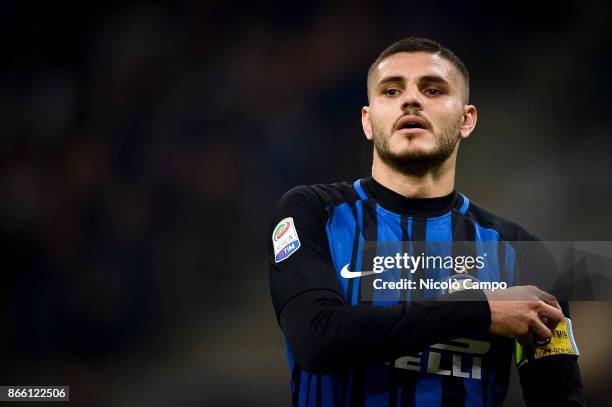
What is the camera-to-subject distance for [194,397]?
442 cm

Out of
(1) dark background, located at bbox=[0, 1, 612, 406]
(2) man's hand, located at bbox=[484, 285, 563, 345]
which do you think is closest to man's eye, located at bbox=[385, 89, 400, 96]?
(2) man's hand, located at bbox=[484, 285, 563, 345]

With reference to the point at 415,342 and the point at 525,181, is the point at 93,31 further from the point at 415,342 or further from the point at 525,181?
the point at 415,342

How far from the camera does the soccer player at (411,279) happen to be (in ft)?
5.59

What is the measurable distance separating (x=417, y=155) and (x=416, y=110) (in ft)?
0.50

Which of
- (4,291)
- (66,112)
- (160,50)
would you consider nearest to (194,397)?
(4,291)

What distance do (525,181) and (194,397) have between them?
118 inches

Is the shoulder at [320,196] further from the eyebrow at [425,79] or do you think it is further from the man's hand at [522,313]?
the man's hand at [522,313]

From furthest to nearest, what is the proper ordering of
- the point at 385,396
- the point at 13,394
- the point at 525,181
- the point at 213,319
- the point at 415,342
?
1. the point at 525,181
2. the point at 213,319
3. the point at 13,394
4. the point at 385,396
5. the point at 415,342

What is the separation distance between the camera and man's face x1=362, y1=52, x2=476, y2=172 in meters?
2.14

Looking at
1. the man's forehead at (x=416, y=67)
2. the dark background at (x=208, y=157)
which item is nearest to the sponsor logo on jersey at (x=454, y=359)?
the man's forehead at (x=416, y=67)

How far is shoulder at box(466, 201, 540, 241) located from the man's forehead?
480 millimetres

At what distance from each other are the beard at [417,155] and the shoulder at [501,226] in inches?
9.3

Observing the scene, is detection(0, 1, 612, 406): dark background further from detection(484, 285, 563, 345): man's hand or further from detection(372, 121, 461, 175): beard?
detection(484, 285, 563, 345): man's hand

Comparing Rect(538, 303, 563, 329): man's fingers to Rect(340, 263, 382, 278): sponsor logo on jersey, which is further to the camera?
Rect(340, 263, 382, 278): sponsor logo on jersey
